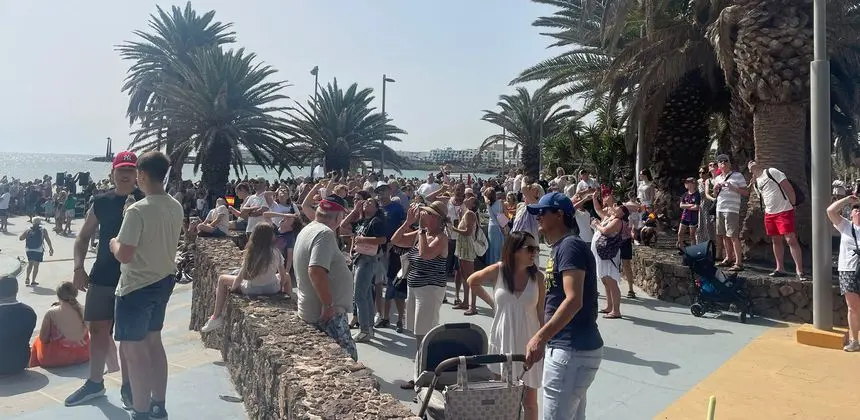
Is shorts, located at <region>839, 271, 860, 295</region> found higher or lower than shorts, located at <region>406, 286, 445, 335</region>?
higher

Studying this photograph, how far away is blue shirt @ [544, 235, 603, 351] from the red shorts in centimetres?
586

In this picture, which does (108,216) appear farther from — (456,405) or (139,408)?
(456,405)

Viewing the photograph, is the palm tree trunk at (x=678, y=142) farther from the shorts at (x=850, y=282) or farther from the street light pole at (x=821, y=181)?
the shorts at (x=850, y=282)

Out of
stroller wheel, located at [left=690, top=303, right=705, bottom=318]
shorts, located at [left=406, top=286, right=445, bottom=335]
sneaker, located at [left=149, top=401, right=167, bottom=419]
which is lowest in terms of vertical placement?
stroller wheel, located at [left=690, top=303, right=705, bottom=318]

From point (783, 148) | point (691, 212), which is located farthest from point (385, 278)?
point (691, 212)

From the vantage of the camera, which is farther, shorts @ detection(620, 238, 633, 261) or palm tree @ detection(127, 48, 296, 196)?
palm tree @ detection(127, 48, 296, 196)

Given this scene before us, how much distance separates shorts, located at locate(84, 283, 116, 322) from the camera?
4367 mm

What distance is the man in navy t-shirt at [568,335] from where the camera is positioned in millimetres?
3355

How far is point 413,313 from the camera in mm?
6250

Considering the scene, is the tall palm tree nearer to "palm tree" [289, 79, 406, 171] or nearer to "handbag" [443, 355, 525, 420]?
"handbag" [443, 355, 525, 420]

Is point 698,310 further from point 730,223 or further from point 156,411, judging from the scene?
point 156,411

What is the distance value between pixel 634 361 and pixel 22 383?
6054 millimetres

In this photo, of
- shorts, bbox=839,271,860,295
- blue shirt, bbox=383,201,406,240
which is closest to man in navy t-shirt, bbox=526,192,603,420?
blue shirt, bbox=383,201,406,240

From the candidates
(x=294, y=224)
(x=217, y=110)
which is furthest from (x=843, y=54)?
(x=217, y=110)
